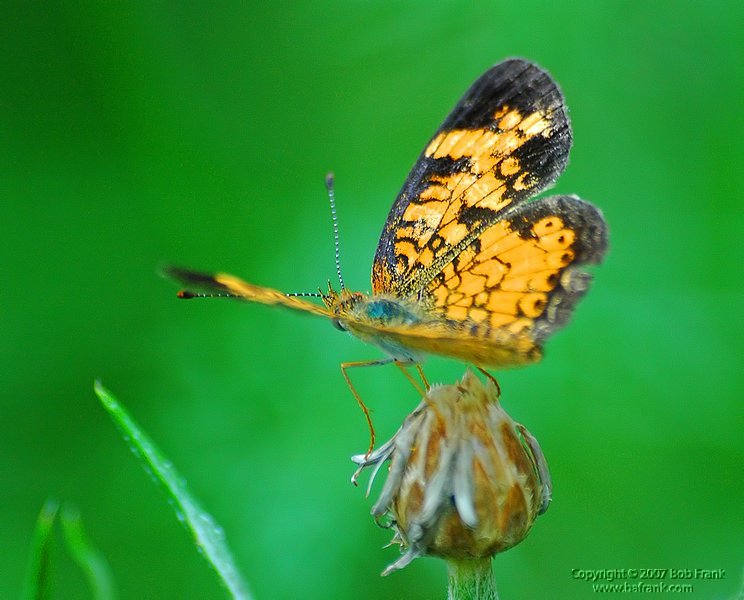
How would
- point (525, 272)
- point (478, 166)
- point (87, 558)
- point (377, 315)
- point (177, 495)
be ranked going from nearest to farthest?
point (87, 558), point (177, 495), point (525, 272), point (377, 315), point (478, 166)

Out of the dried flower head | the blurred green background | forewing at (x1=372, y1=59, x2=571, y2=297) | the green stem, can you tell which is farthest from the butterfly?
the blurred green background

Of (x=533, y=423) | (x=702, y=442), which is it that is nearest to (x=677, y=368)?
(x=702, y=442)

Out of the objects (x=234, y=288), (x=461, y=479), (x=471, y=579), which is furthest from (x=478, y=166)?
(x=471, y=579)

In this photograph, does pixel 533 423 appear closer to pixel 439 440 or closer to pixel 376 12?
pixel 439 440

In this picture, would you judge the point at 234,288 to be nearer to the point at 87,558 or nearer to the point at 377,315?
the point at 377,315

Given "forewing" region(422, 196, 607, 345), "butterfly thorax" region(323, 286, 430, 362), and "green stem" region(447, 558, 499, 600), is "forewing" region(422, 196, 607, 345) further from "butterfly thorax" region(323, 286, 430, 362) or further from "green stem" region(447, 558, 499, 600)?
"green stem" region(447, 558, 499, 600)

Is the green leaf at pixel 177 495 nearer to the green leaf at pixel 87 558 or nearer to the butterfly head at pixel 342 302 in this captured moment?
the green leaf at pixel 87 558
